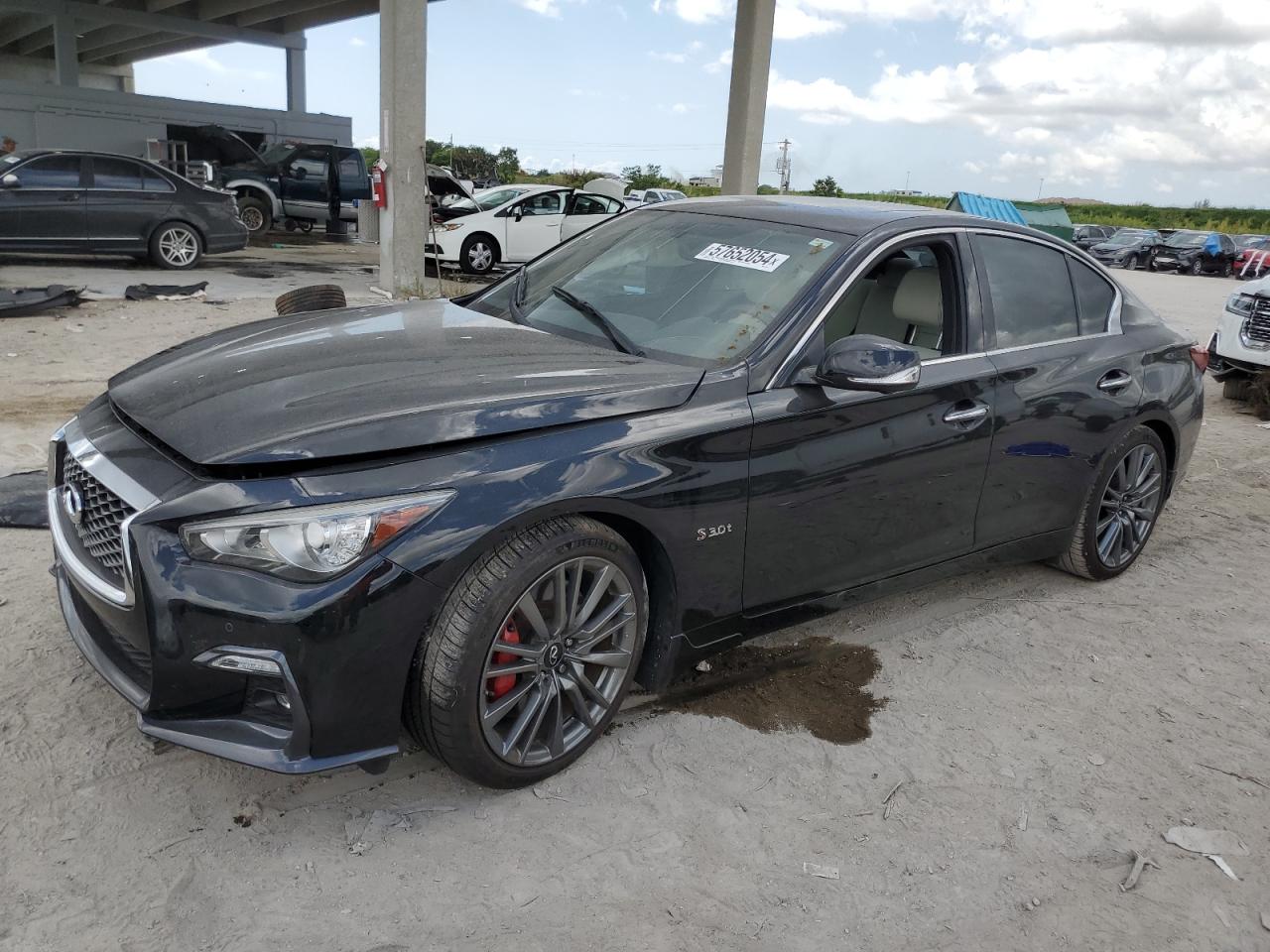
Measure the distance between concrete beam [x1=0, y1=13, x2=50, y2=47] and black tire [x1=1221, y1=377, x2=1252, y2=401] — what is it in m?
33.6

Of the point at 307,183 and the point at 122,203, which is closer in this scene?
the point at 122,203

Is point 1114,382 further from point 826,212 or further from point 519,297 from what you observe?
point 519,297

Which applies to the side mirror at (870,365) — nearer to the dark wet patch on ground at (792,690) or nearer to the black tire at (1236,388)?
the dark wet patch on ground at (792,690)

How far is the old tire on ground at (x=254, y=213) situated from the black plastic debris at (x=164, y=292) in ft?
28.1

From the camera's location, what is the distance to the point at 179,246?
14.0 meters

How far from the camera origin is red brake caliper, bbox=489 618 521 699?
2797 millimetres

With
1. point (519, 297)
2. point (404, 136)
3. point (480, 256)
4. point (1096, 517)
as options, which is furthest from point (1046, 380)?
point (480, 256)

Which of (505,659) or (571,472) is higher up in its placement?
(571,472)

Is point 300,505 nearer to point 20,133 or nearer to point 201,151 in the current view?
point 201,151

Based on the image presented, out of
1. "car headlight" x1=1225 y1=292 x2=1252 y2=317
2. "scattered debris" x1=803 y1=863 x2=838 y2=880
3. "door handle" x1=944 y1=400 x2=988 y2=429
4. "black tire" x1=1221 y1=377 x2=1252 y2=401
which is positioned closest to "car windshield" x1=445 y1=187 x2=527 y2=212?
"car headlight" x1=1225 y1=292 x2=1252 y2=317

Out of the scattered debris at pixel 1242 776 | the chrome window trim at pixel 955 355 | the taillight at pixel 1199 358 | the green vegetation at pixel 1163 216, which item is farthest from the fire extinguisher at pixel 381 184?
the green vegetation at pixel 1163 216

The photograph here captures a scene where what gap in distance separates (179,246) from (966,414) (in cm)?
1286

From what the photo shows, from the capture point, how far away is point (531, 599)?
2809 mm

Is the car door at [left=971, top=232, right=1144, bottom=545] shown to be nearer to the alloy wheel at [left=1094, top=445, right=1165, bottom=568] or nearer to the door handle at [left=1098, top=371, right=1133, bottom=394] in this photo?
the door handle at [left=1098, top=371, right=1133, bottom=394]
